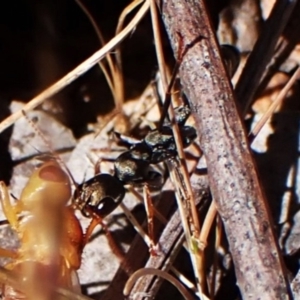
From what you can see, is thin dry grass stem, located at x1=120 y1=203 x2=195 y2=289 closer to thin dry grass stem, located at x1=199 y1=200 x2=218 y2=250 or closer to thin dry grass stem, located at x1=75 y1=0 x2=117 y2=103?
thin dry grass stem, located at x1=199 y1=200 x2=218 y2=250

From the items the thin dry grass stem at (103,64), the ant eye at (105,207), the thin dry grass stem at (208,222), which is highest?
the thin dry grass stem at (103,64)

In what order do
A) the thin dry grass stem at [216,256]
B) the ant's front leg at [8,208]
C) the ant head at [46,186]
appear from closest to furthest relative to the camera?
the thin dry grass stem at [216,256] < the ant head at [46,186] < the ant's front leg at [8,208]

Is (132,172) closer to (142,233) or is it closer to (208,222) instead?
(142,233)

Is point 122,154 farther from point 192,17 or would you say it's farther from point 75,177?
point 192,17

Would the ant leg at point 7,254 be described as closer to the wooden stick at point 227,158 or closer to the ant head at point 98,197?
the ant head at point 98,197

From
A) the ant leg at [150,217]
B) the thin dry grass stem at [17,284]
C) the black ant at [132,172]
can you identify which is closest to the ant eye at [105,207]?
the black ant at [132,172]

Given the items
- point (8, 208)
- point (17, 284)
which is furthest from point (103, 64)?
point (17, 284)
